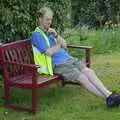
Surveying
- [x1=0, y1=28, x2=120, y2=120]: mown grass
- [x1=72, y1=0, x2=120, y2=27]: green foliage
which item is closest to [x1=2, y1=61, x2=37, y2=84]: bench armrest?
[x1=0, y1=28, x2=120, y2=120]: mown grass

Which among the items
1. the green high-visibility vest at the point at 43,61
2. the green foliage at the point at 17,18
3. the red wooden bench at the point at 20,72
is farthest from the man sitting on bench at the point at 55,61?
the green foliage at the point at 17,18

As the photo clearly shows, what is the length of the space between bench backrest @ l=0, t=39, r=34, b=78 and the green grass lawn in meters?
0.49

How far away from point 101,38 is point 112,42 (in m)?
0.32

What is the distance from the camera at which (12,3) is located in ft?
28.5

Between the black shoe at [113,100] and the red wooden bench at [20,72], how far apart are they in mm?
801

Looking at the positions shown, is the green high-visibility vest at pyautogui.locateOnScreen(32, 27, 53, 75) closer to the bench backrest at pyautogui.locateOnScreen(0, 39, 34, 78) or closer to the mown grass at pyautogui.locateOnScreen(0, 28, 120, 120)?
the bench backrest at pyautogui.locateOnScreen(0, 39, 34, 78)

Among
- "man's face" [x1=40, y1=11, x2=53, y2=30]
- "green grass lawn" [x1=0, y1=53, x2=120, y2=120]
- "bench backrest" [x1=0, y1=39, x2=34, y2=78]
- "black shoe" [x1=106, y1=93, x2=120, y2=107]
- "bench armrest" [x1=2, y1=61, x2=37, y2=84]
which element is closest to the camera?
"bench armrest" [x1=2, y1=61, x2=37, y2=84]

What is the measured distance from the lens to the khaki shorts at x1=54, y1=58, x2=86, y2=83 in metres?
7.56

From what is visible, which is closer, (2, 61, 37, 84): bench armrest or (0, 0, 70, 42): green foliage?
(2, 61, 37, 84): bench armrest

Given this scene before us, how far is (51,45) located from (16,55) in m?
0.53

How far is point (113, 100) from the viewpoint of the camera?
287 inches

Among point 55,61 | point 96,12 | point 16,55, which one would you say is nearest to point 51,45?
point 55,61

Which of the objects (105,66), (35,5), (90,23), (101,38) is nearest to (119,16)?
(90,23)

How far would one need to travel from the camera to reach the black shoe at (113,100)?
23.9ft
